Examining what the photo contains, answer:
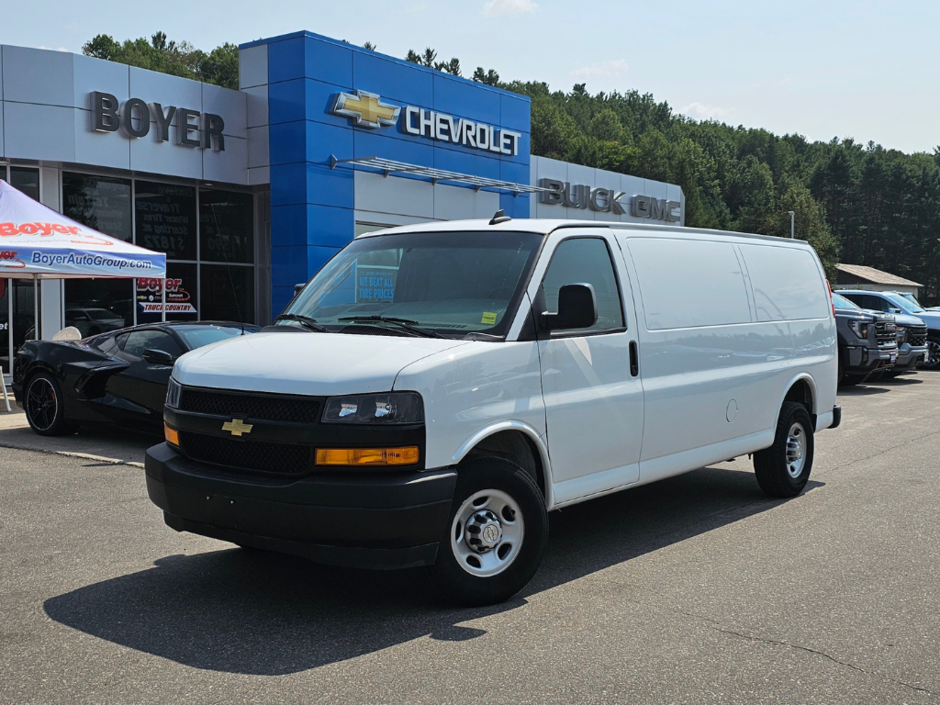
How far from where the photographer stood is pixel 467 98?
81.2ft

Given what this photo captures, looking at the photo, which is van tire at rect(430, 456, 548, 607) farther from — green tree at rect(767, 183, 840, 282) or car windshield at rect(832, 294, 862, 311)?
green tree at rect(767, 183, 840, 282)

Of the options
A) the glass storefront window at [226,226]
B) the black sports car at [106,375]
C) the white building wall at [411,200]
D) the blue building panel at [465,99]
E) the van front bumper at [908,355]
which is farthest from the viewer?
the blue building panel at [465,99]

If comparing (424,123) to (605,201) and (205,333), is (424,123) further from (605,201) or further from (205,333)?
(205,333)

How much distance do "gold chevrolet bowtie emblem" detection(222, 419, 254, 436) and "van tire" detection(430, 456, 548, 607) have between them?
1.05m

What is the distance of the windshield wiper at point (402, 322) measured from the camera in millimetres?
4999

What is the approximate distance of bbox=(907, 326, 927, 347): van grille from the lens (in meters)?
19.4

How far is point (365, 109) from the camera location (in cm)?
2162

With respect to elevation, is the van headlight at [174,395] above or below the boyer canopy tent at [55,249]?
below

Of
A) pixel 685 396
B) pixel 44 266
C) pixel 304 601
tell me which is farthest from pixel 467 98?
pixel 304 601

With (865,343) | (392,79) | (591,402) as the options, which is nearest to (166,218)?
(392,79)

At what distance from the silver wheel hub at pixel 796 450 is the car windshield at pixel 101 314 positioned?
1539cm

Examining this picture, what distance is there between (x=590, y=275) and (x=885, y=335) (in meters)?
13.5

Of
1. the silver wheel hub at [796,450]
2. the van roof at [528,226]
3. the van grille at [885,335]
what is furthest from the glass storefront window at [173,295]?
the silver wheel hub at [796,450]

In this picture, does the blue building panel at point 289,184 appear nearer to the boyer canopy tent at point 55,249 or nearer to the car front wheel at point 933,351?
the boyer canopy tent at point 55,249
